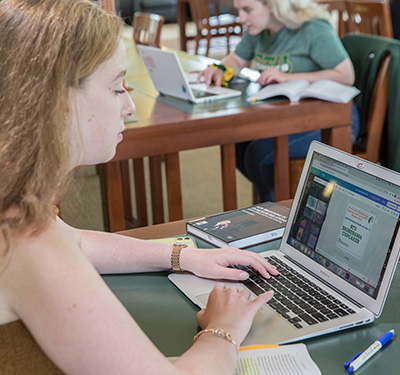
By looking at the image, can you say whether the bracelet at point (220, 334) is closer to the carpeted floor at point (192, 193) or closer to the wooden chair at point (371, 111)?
the wooden chair at point (371, 111)

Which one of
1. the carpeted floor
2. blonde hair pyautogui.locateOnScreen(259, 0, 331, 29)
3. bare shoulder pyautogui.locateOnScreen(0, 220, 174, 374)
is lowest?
the carpeted floor

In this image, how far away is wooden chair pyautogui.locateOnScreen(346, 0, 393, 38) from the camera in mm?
3672

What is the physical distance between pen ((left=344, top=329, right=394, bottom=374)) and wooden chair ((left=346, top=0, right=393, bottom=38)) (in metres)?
2.97

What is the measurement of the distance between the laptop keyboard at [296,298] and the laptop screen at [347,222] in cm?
4

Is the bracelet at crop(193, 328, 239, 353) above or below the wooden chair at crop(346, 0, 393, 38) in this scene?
below

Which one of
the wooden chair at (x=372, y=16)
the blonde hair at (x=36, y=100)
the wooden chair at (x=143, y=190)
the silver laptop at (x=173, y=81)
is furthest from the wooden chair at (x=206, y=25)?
the blonde hair at (x=36, y=100)

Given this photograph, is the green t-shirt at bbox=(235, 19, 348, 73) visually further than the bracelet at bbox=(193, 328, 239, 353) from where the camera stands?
Yes

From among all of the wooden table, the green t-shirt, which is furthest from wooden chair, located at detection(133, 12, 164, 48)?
the wooden table

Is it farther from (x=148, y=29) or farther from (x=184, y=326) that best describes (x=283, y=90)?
(x=148, y=29)

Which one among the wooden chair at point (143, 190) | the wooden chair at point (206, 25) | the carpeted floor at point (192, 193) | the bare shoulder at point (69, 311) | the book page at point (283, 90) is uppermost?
the bare shoulder at point (69, 311)

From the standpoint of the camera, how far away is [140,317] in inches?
42.4

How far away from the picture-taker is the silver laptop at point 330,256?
3.32 feet

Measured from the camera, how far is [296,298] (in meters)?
Answer: 1.10

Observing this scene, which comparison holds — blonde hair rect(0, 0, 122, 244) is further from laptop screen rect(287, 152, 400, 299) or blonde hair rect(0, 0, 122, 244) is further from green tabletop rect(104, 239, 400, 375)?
laptop screen rect(287, 152, 400, 299)
